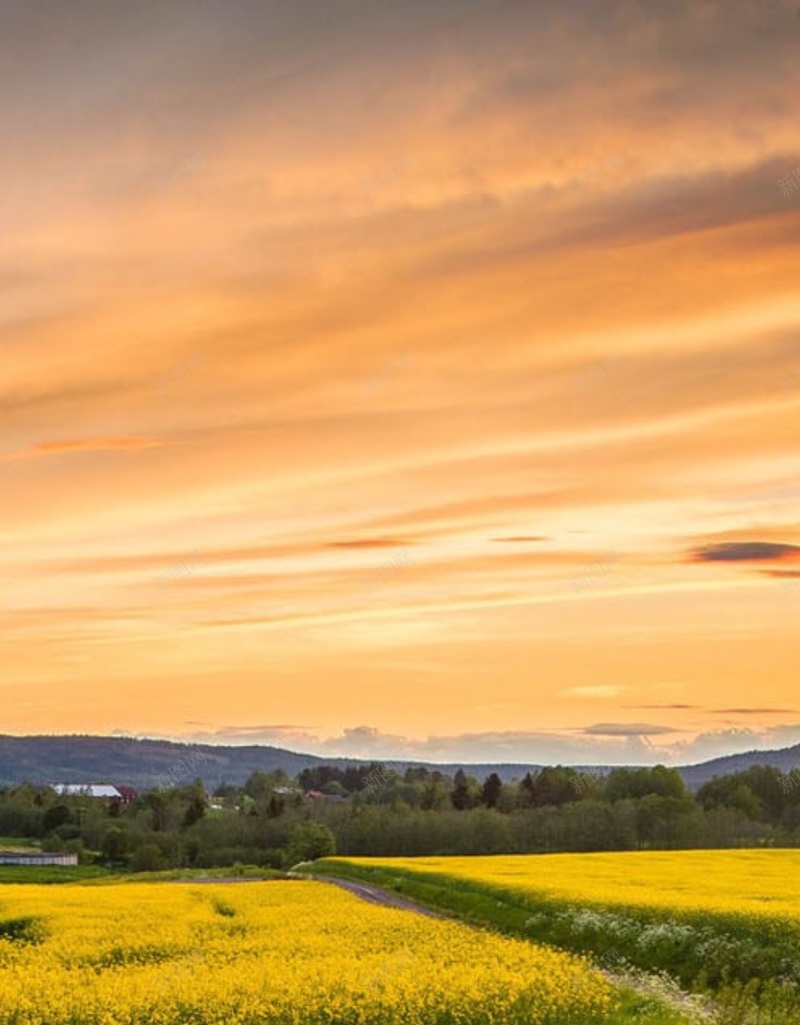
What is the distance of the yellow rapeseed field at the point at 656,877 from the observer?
48312 mm

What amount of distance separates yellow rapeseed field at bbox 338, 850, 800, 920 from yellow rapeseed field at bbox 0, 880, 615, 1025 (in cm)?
666

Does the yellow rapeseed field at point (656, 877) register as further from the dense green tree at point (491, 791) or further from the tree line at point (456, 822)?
the dense green tree at point (491, 791)

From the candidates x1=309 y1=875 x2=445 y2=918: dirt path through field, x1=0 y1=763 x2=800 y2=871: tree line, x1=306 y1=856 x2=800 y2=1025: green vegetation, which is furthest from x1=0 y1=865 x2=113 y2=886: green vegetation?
x1=306 y1=856 x2=800 y2=1025: green vegetation

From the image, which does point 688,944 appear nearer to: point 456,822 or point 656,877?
point 656,877

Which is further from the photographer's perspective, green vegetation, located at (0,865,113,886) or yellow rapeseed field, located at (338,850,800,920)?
green vegetation, located at (0,865,113,886)

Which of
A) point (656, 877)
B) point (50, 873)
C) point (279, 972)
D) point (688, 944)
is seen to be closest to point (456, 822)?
point (50, 873)

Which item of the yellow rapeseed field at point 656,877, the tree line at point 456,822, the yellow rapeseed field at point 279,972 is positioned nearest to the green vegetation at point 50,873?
the tree line at point 456,822

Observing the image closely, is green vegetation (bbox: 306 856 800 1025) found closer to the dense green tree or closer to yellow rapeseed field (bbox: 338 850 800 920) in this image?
yellow rapeseed field (bbox: 338 850 800 920)

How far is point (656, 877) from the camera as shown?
2537 inches

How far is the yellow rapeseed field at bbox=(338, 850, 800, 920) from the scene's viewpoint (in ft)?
159

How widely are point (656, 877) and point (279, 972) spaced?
34.0 m

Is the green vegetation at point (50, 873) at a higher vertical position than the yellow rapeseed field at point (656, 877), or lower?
lower

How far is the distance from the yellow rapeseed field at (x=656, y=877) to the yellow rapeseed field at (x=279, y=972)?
666 cm

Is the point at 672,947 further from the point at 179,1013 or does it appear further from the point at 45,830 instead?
the point at 45,830
